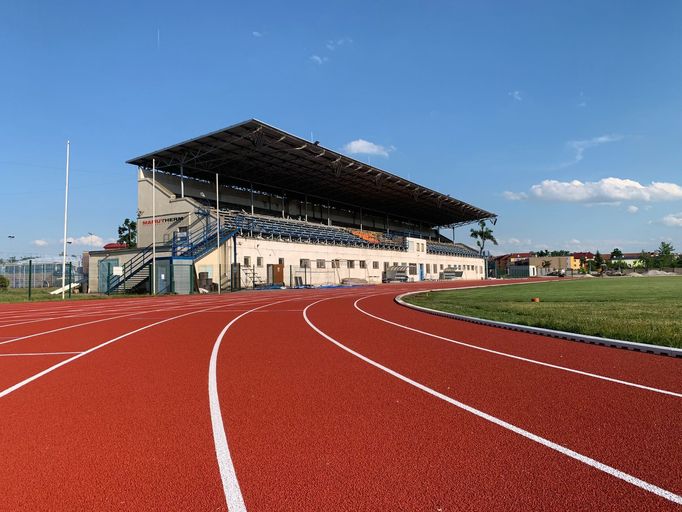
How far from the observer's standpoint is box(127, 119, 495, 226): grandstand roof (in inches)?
1580

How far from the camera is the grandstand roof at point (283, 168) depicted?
40.1 metres

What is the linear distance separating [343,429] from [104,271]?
38.6 metres

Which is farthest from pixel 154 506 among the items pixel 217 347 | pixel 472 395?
pixel 217 347

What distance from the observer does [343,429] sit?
4355 mm

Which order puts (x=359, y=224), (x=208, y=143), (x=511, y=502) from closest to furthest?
(x=511, y=502) < (x=208, y=143) < (x=359, y=224)

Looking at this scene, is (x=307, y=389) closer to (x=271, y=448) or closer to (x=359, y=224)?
(x=271, y=448)

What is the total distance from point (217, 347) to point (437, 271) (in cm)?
6525

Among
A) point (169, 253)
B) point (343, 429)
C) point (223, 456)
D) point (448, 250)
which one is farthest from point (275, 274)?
point (448, 250)

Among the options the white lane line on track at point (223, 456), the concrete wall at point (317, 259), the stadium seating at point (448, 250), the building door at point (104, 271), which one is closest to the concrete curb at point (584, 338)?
the white lane line on track at point (223, 456)

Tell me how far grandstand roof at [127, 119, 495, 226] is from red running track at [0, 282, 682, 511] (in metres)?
32.9

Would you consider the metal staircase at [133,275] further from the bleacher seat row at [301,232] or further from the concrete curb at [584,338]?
the concrete curb at [584,338]

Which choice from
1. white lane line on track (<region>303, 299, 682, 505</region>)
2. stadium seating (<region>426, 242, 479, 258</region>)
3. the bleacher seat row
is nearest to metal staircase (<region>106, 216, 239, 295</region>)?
the bleacher seat row

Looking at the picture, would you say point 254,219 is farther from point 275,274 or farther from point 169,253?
point 169,253

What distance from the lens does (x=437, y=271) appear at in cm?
7200
